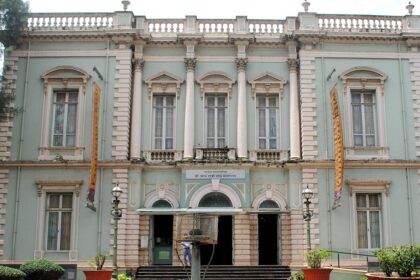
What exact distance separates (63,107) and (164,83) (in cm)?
430

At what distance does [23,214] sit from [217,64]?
32.6 feet

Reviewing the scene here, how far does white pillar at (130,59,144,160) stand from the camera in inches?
943

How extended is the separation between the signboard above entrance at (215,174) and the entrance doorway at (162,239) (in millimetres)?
1998

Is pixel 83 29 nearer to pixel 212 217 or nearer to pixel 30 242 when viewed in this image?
pixel 30 242

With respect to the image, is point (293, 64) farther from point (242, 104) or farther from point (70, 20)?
point (70, 20)

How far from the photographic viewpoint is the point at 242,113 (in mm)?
24266

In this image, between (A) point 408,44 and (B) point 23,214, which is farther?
(A) point 408,44

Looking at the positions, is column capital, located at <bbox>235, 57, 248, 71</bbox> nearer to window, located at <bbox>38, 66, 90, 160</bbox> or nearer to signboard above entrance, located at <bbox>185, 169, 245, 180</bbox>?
signboard above entrance, located at <bbox>185, 169, 245, 180</bbox>

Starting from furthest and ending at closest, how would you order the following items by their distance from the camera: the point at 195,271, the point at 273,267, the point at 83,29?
the point at 83,29
the point at 273,267
the point at 195,271

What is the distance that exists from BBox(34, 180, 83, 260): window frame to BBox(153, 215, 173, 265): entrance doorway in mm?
3126

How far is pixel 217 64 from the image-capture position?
81.8ft

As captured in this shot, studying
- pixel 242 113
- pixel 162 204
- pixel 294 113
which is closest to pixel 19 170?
pixel 162 204

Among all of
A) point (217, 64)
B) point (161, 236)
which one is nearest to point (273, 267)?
point (161, 236)

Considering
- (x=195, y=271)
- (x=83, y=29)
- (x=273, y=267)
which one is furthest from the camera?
(x=83, y=29)
